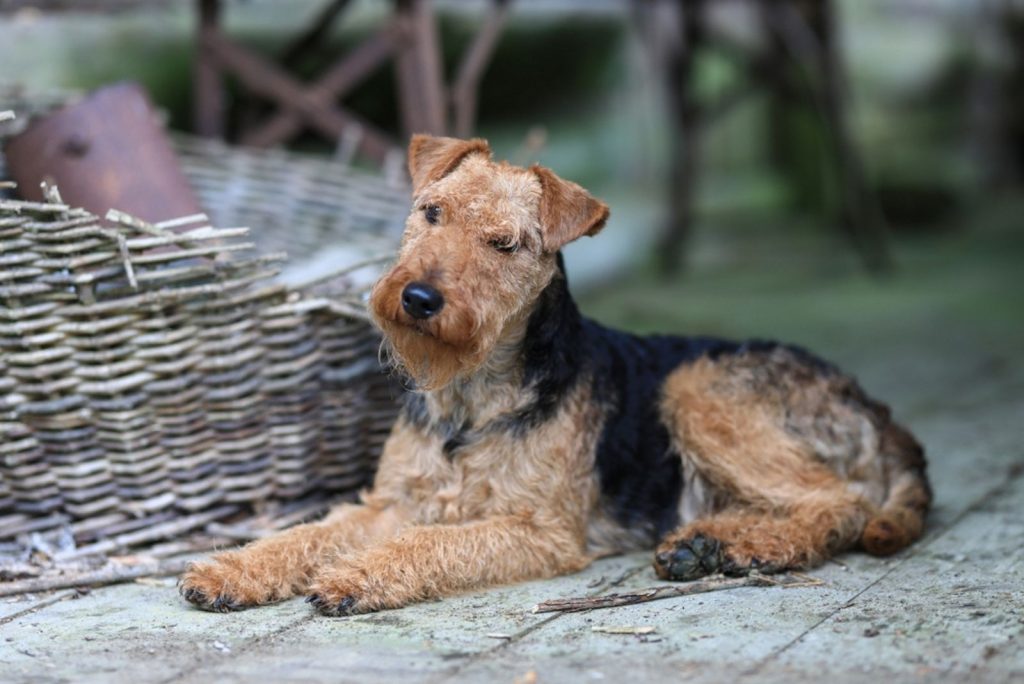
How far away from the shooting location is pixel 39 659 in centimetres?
302

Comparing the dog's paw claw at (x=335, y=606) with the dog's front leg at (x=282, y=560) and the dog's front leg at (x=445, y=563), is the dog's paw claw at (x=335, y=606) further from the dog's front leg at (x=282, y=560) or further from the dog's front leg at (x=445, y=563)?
the dog's front leg at (x=282, y=560)

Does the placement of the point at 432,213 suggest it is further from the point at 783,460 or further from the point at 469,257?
the point at 783,460

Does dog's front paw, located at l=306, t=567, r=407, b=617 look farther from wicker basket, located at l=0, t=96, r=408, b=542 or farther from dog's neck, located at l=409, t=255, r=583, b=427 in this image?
wicker basket, located at l=0, t=96, r=408, b=542

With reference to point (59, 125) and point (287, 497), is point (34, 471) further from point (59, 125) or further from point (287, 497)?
point (59, 125)

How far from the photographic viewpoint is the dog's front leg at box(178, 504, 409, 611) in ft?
11.1

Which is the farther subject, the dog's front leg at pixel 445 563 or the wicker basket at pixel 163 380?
the wicker basket at pixel 163 380

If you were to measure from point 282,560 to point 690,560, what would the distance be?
3.64ft

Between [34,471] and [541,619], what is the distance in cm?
159

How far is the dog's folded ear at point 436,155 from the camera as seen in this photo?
3709mm

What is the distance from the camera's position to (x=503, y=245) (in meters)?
3.45

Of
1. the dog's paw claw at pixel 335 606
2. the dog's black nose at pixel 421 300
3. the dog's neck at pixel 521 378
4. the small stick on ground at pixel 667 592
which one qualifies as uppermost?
the dog's black nose at pixel 421 300

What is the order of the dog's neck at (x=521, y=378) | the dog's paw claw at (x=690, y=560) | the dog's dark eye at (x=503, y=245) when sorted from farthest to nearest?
the dog's neck at (x=521, y=378) < the dog's paw claw at (x=690, y=560) < the dog's dark eye at (x=503, y=245)

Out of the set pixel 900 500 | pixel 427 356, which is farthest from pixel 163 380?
pixel 900 500

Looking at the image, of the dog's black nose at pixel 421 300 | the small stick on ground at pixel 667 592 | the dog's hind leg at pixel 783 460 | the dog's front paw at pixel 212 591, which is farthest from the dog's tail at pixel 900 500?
the dog's front paw at pixel 212 591
